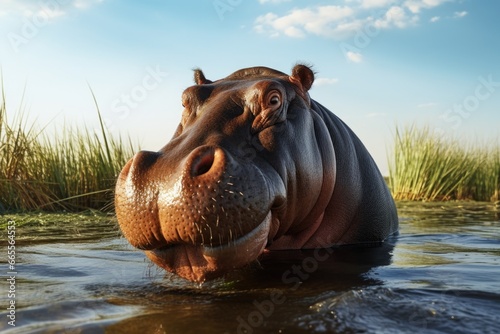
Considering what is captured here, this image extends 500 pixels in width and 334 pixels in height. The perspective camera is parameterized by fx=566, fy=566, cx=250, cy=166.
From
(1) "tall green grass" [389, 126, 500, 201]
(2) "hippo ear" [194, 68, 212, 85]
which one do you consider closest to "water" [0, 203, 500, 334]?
(2) "hippo ear" [194, 68, 212, 85]

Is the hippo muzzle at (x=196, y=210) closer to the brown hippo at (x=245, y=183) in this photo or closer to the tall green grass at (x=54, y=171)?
the brown hippo at (x=245, y=183)

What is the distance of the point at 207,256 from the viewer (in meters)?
2.16

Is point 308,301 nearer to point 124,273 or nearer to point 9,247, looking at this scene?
point 124,273

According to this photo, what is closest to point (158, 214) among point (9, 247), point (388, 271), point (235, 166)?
point (235, 166)

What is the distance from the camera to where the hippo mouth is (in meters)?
2.15

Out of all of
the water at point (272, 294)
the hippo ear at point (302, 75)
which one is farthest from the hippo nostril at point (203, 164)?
the hippo ear at point (302, 75)

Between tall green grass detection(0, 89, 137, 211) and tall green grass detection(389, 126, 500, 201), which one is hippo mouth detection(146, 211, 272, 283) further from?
tall green grass detection(389, 126, 500, 201)

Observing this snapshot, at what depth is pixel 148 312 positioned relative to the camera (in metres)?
1.89

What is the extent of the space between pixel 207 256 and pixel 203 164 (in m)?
0.35

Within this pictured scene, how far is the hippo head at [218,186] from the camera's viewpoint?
2072 mm

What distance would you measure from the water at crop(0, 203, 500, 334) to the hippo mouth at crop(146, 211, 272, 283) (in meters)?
0.09

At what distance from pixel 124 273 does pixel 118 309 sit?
829mm

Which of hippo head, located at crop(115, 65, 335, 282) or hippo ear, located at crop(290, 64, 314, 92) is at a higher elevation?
hippo ear, located at crop(290, 64, 314, 92)

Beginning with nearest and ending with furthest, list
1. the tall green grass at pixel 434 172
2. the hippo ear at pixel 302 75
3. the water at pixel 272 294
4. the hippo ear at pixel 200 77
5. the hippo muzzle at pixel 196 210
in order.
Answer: the water at pixel 272 294
the hippo muzzle at pixel 196 210
the hippo ear at pixel 302 75
the hippo ear at pixel 200 77
the tall green grass at pixel 434 172
